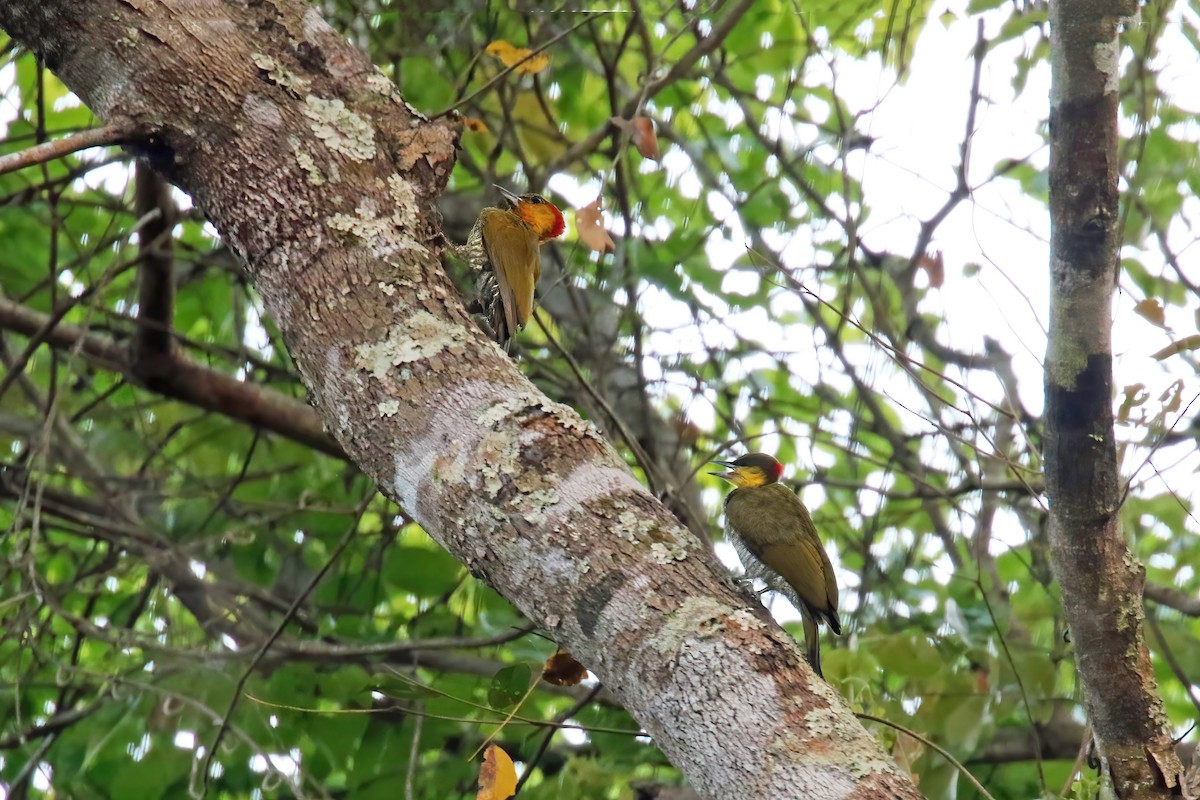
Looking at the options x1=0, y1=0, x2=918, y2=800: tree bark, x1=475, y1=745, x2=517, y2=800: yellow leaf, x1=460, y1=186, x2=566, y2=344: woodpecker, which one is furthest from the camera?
x1=460, y1=186, x2=566, y2=344: woodpecker

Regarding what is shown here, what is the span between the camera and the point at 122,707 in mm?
4082

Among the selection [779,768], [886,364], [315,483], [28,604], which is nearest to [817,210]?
[886,364]

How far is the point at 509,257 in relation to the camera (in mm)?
3973

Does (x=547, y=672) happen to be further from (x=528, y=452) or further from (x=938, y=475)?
(x=938, y=475)

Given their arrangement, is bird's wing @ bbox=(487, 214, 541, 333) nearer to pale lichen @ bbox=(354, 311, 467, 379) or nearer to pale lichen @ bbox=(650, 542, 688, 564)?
pale lichen @ bbox=(354, 311, 467, 379)

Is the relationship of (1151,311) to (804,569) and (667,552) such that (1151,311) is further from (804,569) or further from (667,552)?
(667,552)

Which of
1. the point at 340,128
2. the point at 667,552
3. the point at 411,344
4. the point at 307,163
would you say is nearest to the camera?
the point at 667,552

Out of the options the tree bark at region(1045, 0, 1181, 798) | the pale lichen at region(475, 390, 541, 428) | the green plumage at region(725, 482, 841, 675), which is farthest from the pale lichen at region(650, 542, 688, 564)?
the green plumage at region(725, 482, 841, 675)

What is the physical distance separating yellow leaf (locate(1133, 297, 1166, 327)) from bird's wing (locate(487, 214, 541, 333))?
6.00ft

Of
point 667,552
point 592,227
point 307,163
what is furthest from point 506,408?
point 592,227

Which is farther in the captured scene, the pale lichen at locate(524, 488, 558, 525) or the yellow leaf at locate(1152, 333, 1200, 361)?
the yellow leaf at locate(1152, 333, 1200, 361)

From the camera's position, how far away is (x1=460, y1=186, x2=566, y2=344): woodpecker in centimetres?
378

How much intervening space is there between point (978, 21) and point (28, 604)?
13.1 feet

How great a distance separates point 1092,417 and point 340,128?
162 cm
